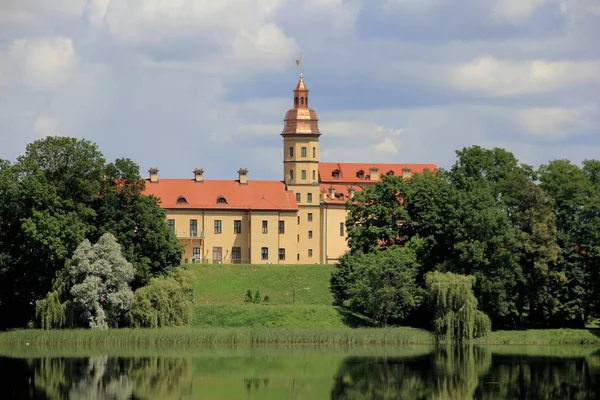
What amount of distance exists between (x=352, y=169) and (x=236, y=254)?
16.3m

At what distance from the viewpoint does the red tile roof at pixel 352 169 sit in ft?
309

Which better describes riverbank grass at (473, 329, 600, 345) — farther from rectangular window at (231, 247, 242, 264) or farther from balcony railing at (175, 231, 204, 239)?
balcony railing at (175, 231, 204, 239)

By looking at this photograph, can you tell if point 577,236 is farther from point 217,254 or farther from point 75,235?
point 217,254

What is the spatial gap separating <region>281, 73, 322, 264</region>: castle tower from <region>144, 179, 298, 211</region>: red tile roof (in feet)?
6.75

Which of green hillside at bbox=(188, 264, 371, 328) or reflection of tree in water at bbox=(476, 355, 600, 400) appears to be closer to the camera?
reflection of tree in water at bbox=(476, 355, 600, 400)

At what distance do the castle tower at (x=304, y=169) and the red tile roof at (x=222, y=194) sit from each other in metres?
2.06

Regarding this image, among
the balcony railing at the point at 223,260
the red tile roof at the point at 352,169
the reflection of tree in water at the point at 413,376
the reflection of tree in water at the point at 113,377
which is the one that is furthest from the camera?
the red tile roof at the point at 352,169

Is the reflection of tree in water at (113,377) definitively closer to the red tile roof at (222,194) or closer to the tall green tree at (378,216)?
the tall green tree at (378,216)

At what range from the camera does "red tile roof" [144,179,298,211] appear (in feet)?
272

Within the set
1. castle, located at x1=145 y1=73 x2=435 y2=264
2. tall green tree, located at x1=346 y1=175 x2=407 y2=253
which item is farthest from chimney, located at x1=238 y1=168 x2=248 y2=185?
tall green tree, located at x1=346 y1=175 x2=407 y2=253

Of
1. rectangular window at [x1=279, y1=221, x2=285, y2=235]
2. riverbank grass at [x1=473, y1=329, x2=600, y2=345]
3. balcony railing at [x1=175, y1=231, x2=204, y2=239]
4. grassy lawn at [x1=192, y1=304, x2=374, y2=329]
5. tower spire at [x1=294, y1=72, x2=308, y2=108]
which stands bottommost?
riverbank grass at [x1=473, y1=329, x2=600, y2=345]

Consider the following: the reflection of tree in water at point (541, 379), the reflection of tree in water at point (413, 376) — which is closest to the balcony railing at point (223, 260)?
the reflection of tree in water at point (413, 376)

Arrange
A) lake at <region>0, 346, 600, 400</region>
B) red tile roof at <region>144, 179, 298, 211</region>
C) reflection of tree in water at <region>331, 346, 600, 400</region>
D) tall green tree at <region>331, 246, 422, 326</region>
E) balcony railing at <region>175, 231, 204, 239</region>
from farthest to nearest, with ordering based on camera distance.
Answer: red tile roof at <region>144, 179, 298, 211</region>
balcony railing at <region>175, 231, 204, 239</region>
tall green tree at <region>331, 246, 422, 326</region>
reflection of tree in water at <region>331, 346, 600, 400</region>
lake at <region>0, 346, 600, 400</region>

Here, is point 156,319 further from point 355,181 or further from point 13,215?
point 355,181
